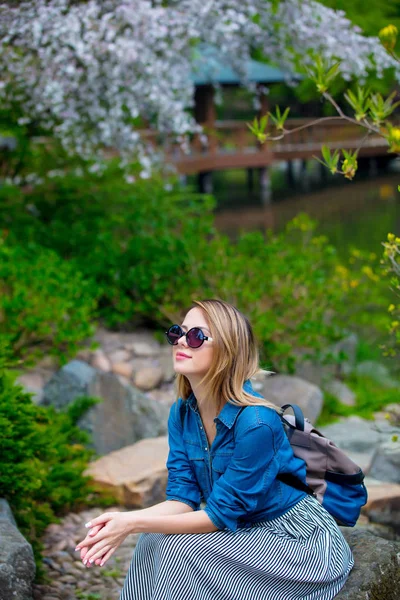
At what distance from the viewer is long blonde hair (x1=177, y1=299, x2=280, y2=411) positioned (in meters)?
2.34

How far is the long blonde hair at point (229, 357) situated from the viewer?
234 centimetres

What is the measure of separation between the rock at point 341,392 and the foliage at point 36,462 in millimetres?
2648

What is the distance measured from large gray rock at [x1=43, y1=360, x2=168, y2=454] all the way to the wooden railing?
496 inches

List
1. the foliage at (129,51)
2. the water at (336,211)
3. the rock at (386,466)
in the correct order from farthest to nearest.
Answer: the water at (336,211), the foliage at (129,51), the rock at (386,466)

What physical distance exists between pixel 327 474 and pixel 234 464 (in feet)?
1.24

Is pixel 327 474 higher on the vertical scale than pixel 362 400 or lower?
higher

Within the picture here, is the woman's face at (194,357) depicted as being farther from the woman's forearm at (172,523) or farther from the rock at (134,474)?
the rock at (134,474)

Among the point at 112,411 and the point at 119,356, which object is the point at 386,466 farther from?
the point at 119,356

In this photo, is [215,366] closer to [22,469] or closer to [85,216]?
[22,469]

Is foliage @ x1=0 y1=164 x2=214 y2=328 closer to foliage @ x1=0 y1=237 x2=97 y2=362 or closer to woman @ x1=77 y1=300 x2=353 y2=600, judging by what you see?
foliage @ x1=0 y1=237 x2=97 y2=362

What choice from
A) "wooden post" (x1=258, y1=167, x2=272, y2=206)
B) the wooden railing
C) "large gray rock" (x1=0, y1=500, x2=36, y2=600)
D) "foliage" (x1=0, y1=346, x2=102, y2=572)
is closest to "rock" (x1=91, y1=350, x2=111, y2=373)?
"foliage" (x1=0, y1=346, x2=102, y2=572)

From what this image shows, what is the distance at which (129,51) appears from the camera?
5629 millimetres

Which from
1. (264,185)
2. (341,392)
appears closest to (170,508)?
(341,392)

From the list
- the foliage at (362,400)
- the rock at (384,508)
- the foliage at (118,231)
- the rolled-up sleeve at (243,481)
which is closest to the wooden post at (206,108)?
the foliage at (118,231)
